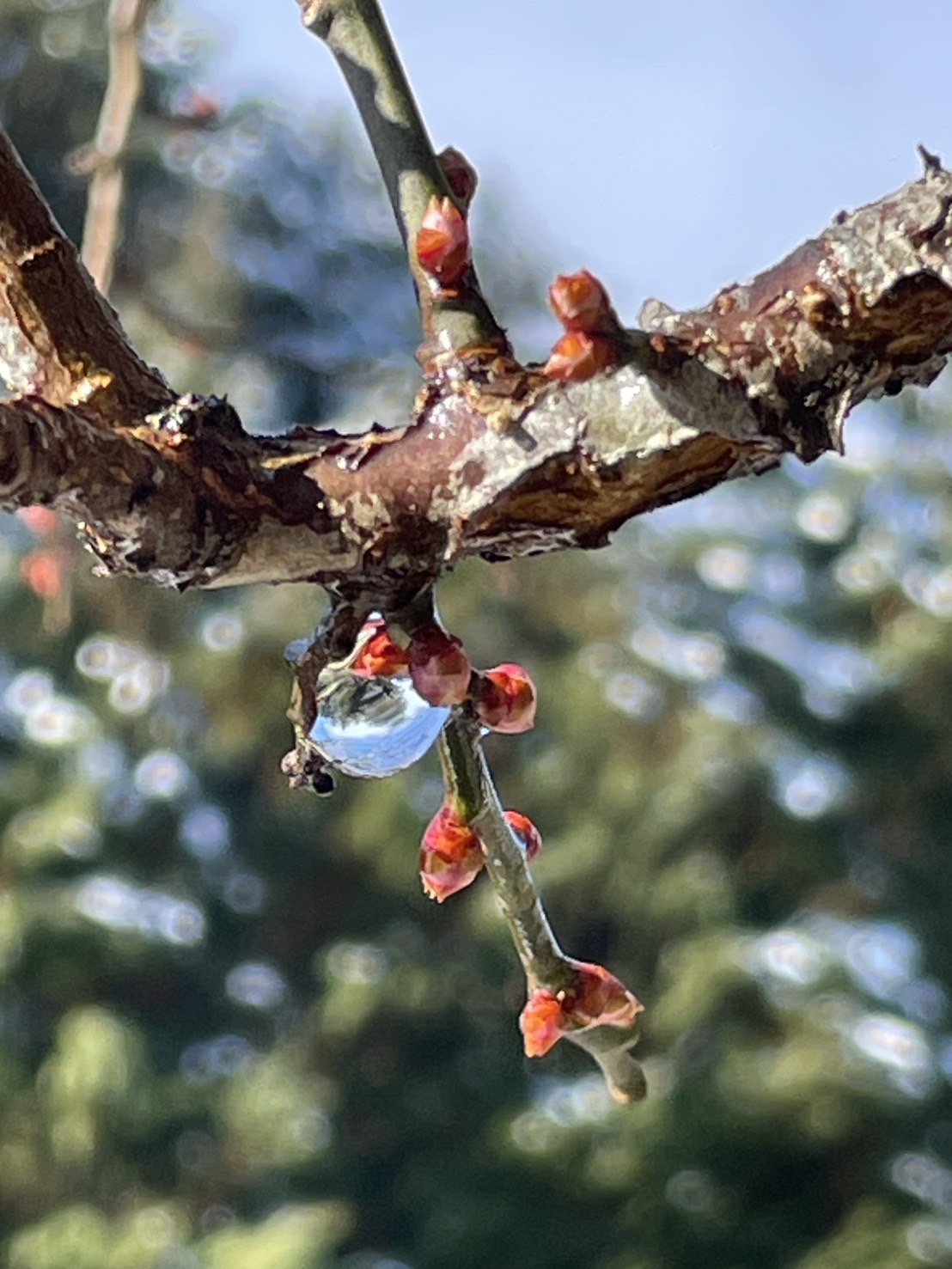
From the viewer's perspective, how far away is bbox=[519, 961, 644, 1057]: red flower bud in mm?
553

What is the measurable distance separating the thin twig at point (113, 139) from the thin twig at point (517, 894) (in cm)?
62

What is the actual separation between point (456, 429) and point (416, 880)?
3.13m

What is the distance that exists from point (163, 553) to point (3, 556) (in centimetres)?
344

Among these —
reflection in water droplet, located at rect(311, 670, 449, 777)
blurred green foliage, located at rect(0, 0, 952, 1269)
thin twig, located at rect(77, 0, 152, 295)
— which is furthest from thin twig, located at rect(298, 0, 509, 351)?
blurred green foliage, located at rect(0, 0, 952, 1269)

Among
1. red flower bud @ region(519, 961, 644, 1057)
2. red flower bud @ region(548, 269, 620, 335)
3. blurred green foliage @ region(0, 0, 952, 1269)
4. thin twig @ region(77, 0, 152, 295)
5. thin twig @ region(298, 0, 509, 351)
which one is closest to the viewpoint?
red flower bud @ region(548, 269, 620, 335)

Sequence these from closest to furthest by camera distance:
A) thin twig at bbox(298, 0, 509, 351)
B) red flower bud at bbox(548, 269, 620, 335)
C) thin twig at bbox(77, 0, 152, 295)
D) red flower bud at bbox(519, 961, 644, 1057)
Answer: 1. red flower bud at bbox(548, 269, 620, 335)
2. thin twig at bbox(298, 0, 509, 351)
3. red flower bud at bbox(519, 961, 644, 1057)
4. thin twig at bbox(77, 0, 152, 295)

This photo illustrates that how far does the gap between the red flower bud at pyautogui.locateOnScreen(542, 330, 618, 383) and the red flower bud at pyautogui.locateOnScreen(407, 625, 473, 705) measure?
11 cm

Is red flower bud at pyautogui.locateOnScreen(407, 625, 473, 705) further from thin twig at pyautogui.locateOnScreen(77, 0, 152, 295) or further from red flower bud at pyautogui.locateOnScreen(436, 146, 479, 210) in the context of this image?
thin twig at pyautogui.locateOnScreen(77, 0, 152, 295)

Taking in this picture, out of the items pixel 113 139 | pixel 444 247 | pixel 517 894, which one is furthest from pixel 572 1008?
pixel 113 139

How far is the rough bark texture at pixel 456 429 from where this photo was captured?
0.37 m

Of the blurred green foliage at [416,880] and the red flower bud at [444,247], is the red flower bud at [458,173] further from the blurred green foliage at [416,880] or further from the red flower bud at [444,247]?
the blurred green foliage at [416,880]

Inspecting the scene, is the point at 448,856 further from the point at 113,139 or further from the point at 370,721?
the point at 113,139

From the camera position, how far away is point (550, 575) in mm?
3627

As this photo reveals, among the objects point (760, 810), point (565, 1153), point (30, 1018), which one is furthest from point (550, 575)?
point (30, 1018)
